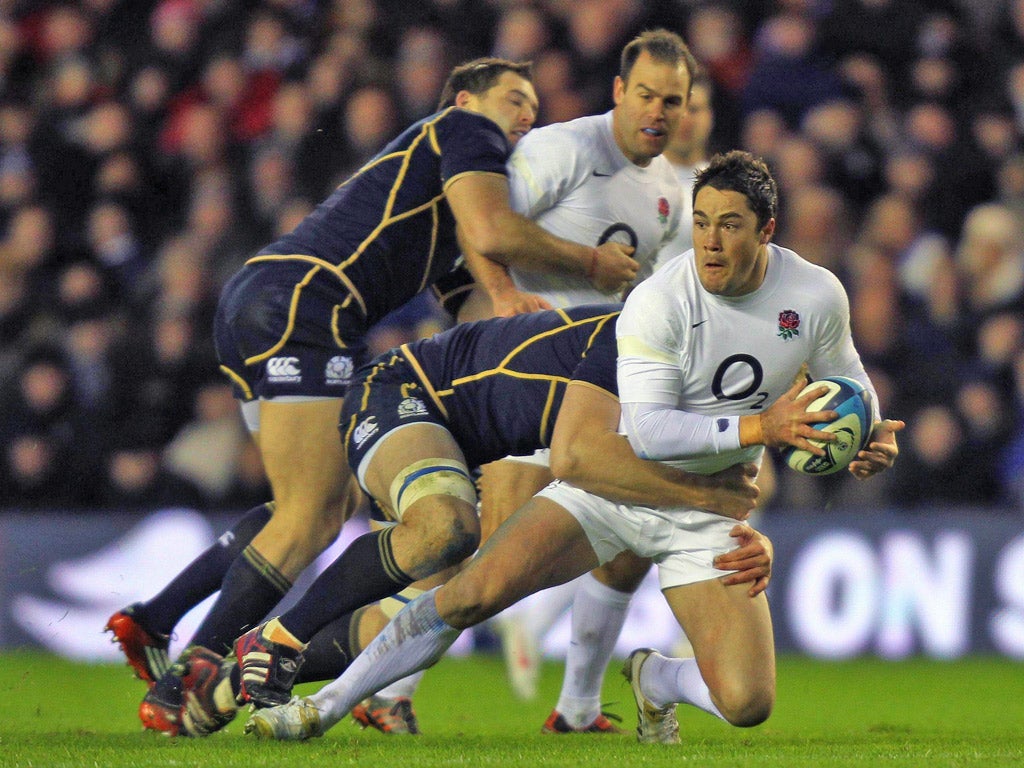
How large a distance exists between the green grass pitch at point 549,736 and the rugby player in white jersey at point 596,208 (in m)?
0.37

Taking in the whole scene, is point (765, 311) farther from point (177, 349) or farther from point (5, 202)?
point (5, 202)

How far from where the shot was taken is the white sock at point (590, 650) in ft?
19.7

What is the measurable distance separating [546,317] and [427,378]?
17.6 inches

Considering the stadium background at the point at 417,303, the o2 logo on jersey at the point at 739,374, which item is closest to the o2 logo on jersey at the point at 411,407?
the o2 logo on jersey at the point at 739,374

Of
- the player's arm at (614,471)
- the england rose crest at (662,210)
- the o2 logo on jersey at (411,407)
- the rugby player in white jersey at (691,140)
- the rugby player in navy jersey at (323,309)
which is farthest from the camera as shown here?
the rugby player in white jersey at (691,140)

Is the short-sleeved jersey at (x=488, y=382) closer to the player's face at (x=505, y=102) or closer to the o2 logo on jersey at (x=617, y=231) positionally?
the o2 logo on jersey at (x=617, y=231)

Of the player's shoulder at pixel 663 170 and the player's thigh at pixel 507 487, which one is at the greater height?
the player's shoulder at pixel 663 170

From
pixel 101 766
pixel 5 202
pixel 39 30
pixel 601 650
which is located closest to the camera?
pixel 101 766

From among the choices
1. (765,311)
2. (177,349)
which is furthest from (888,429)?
(177,349)

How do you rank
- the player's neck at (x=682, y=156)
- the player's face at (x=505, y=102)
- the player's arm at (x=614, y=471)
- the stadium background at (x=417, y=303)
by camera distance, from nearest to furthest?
1. the player's arm at (x=614, y=471)
2. the player's face at (x=505, y=102)
3. the player's neck at (x=682, y=156)
4. the stadium background at (x=417, y=303)

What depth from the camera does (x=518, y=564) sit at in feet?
16.5

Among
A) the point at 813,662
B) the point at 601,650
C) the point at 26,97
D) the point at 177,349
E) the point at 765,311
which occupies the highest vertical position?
the point at 26,97

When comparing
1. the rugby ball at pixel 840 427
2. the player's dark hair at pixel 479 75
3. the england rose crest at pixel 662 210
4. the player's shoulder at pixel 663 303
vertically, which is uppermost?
the player's dark hair at pixel 479 75

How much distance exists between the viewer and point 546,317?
5.58 meters
